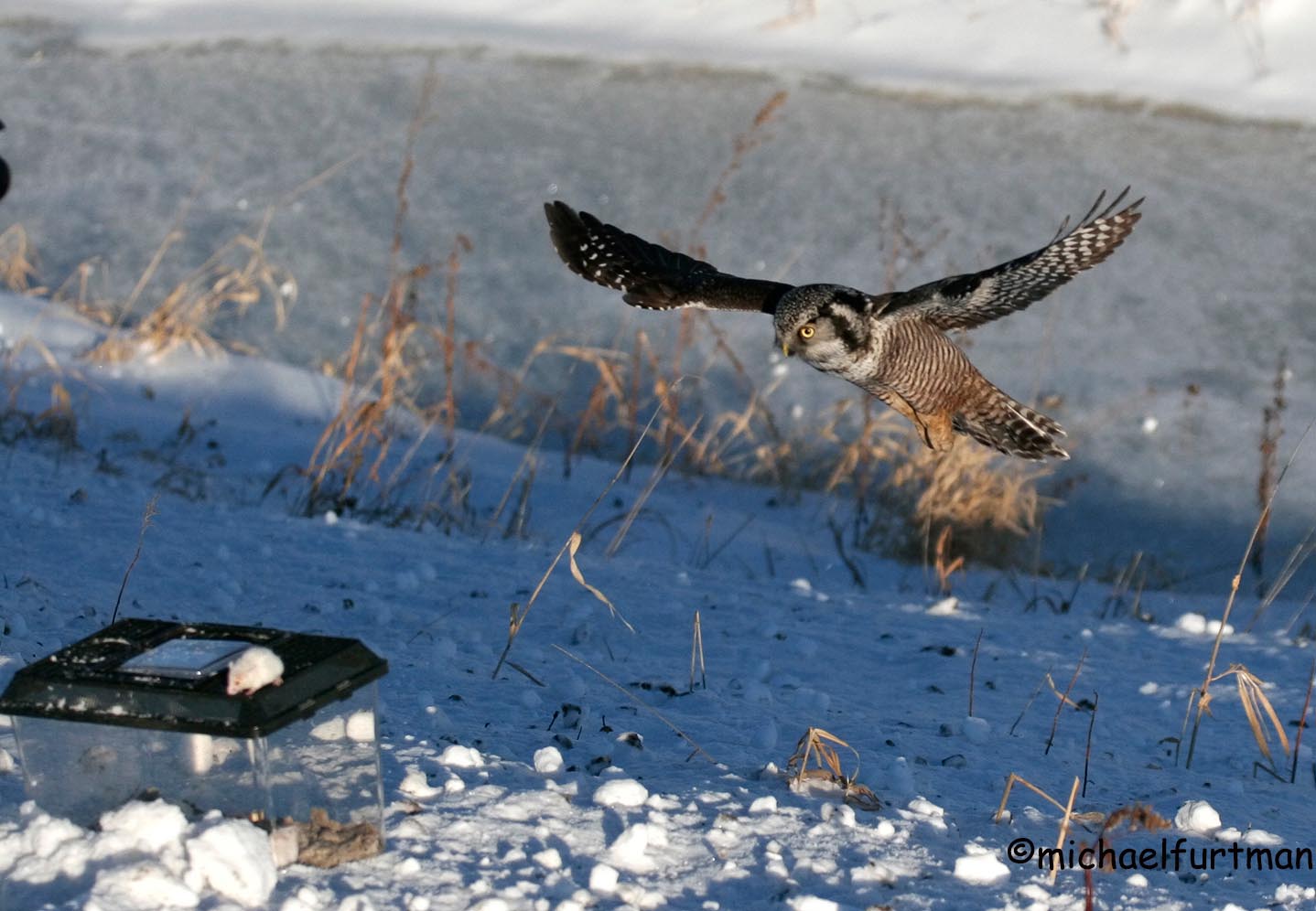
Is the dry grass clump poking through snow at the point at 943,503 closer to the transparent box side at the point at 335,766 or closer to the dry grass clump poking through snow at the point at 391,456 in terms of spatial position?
the dry grass clump poking through snow at the point at 391,456

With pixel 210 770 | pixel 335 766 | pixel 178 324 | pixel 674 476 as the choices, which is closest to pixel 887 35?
pixel 674 476

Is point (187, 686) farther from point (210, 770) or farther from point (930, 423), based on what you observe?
point (930, 423)

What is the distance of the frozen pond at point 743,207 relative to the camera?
7266 mm

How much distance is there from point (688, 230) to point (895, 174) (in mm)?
1584

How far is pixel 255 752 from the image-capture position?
211 centimetres

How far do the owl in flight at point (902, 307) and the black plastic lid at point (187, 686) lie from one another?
94 cm

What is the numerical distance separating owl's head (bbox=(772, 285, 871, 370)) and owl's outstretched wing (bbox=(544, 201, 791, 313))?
14 cm

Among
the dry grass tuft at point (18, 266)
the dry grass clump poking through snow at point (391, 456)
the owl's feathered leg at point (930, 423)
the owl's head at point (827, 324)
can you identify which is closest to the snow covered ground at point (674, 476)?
the dry grass clump poking through snow at point (391, 456)

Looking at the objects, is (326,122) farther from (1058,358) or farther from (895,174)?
(1058,358)

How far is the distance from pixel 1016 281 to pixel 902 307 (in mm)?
253

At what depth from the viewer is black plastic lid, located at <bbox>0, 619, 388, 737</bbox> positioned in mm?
2049

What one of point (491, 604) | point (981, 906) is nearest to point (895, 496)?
point (491, 604)

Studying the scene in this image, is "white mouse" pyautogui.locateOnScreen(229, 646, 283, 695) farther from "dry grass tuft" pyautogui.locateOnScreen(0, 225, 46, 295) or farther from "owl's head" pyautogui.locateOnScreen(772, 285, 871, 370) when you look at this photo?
"dry grass tuft" pyautogui.locateOnScreen(0, 225, 46, 295)

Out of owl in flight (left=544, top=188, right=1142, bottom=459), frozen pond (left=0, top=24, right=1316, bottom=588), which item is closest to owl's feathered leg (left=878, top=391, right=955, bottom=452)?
Result: owl in flight (left=544, top=188, right=1142, bottom=459)
